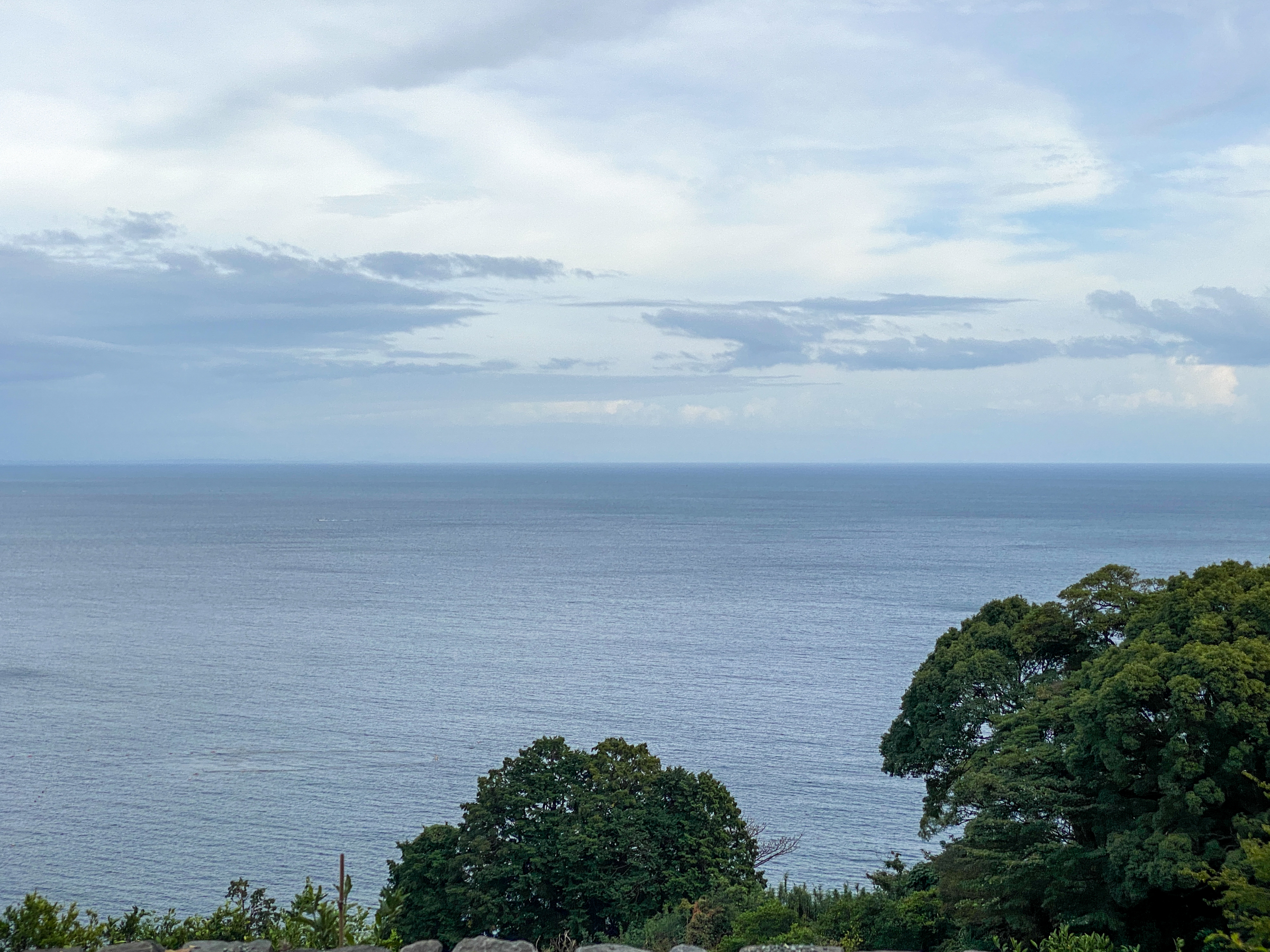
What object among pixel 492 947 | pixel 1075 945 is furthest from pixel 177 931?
pixel 1075 945

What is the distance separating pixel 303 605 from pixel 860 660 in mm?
60974

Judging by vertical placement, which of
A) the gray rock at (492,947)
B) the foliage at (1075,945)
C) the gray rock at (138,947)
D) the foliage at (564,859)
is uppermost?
the gray rock at (138,947)

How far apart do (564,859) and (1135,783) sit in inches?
662

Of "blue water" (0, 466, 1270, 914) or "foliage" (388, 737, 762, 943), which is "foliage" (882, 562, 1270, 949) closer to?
"foliage" (388, 737, 762, 943)

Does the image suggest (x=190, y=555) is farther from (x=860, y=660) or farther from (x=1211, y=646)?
(x=1211, y=646)

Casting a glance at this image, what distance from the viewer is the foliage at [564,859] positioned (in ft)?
96.3

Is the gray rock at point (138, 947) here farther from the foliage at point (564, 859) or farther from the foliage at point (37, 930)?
the foliage at point (564, 859)

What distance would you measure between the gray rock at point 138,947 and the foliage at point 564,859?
20.7m

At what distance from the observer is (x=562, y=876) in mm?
29922

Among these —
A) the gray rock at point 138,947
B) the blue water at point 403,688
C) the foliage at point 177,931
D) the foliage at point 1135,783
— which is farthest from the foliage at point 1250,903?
the blue water at point 403,688

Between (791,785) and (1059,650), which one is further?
(791,785)

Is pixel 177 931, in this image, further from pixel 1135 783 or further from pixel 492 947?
pixel 1135 783

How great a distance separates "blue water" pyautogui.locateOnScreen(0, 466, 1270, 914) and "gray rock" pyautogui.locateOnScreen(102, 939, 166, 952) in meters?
36.3

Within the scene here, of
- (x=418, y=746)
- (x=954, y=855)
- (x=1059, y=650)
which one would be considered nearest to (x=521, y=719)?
(x=418, y=746)
